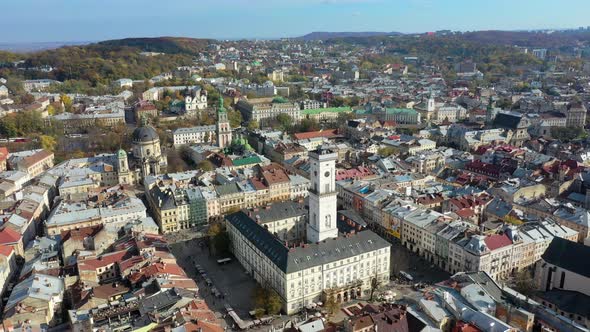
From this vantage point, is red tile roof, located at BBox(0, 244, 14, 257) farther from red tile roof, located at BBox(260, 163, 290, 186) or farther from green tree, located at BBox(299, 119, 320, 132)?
green tree, located at BBox(299, 119, 320, 132)

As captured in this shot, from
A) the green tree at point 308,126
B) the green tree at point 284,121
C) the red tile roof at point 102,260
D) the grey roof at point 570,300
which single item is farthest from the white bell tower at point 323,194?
the green tree at point 284,121

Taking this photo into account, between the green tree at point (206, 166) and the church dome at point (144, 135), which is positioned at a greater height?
the church dome at point (144, 135)

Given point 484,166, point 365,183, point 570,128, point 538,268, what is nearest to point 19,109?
point 365,183

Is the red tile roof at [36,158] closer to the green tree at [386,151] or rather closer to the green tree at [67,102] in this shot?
the green tree at [67,102]

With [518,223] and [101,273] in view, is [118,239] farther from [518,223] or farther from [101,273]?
[518,223]

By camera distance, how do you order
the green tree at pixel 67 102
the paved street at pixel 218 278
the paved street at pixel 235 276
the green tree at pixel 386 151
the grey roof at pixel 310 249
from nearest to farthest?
the grey roof at pixel 310 249
the paved street at pixel 235 276
the paved street at pixel 218 278
the green tree at pixel 386 151
the green tree at pixel 67 102

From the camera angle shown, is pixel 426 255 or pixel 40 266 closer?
pixel 40 266

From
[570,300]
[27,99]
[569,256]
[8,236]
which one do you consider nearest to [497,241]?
[569,256]
